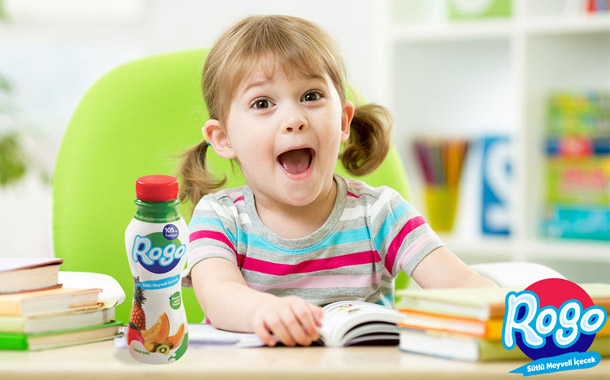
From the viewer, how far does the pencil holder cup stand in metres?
2.56

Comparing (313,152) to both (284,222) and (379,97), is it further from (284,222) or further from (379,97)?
(379,97)

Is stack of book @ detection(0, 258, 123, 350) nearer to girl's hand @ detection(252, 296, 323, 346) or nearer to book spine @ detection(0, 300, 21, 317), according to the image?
book spine @ detection(0, 300, 21, 317)

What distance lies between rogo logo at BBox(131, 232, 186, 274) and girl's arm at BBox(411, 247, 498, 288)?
17.8 inches

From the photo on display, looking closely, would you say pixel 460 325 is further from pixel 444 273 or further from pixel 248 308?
pixel 444 273

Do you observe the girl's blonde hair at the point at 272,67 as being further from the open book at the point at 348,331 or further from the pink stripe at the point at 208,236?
the open book at the point at 348,331

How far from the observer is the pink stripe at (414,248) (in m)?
1.14

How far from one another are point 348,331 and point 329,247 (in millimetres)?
372

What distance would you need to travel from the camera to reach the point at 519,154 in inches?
93.4

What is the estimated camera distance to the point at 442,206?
8.45 feet

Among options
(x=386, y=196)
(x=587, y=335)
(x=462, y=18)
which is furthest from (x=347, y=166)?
(x=462, y=18)

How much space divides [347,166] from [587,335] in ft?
2.37

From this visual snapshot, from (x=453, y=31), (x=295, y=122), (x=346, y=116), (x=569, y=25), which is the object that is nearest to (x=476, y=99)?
(x=453, y=31)

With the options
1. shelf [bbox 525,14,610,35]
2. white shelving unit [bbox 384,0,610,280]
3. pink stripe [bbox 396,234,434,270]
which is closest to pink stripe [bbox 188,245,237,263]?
pink stripe [bbox 396,234,434,270]

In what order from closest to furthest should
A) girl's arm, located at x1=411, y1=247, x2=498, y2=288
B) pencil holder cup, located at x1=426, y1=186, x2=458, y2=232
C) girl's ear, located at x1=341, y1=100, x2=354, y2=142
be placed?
girl's arm, located at x1=411, y1=247, x2=498, y2=288 < girl's ear, located at x1=341, y1=100, x2=354, y2=142 < pencil holder cup, located at x1=426, y1=186, x2=458, y2=232
